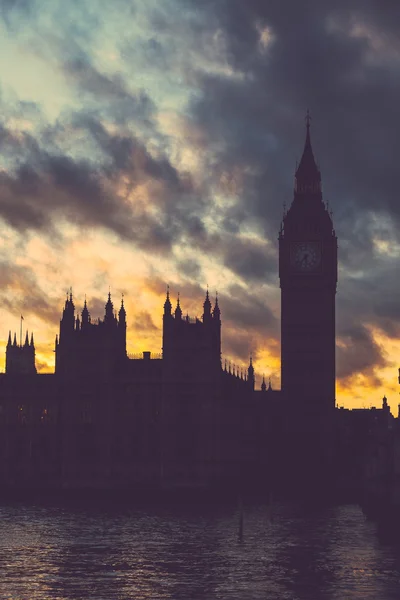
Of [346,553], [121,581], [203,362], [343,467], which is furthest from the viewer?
[343,467]

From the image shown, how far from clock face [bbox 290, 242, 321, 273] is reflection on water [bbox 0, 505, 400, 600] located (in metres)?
63.6

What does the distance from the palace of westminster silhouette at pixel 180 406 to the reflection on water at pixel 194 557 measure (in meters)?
38.2

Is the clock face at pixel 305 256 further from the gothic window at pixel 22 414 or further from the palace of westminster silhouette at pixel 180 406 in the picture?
the gothic window at pixel 22 414

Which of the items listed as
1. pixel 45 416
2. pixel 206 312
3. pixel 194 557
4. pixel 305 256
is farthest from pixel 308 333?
pixel 194 557

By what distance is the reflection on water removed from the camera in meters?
61.6

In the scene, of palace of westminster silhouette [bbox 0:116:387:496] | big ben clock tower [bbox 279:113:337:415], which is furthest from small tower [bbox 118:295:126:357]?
big ben clock tower [bbox 279:113:337:415]

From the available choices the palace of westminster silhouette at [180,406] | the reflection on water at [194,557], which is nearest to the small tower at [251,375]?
the palace of westminster silhouette at [180,406]

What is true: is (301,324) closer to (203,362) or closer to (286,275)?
(286,275)

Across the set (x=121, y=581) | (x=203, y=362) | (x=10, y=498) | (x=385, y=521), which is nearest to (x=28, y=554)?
(x=121, y=581)

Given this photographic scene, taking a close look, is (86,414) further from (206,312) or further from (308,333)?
(308,333)

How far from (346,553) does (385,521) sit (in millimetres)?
17683

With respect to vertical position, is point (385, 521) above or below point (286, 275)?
below

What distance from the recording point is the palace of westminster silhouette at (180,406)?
150125 millimetres

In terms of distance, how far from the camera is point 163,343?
15112 centimetres
